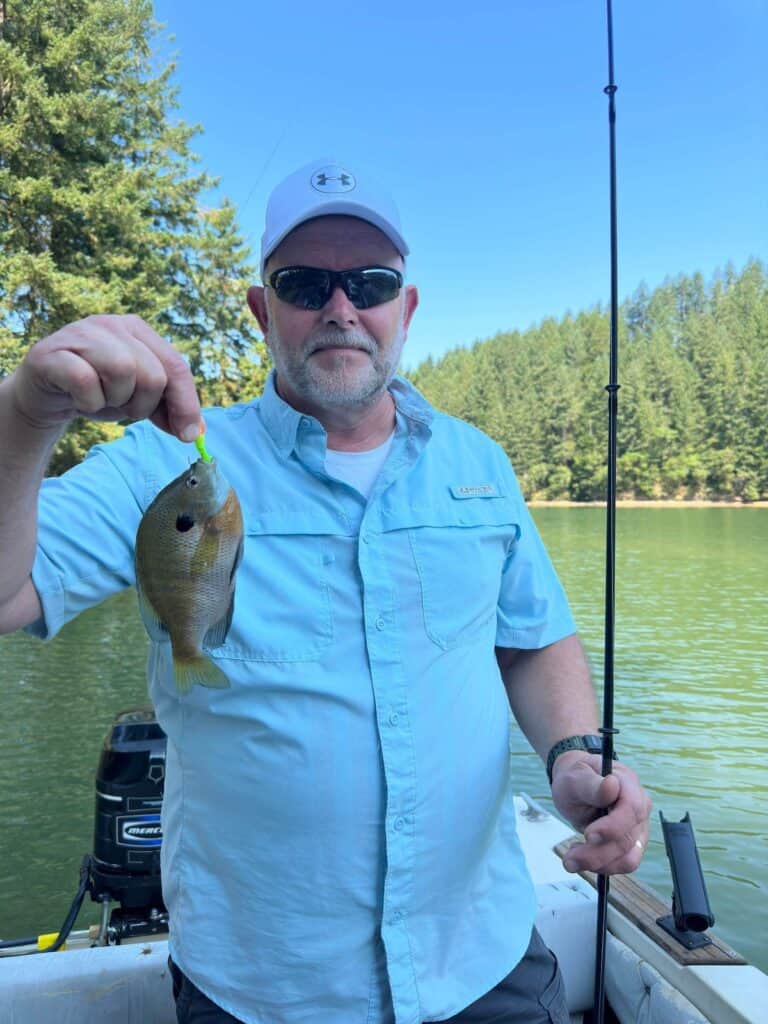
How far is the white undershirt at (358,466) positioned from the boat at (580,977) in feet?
4.60

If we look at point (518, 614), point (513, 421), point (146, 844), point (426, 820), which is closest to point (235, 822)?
point (426, 820)

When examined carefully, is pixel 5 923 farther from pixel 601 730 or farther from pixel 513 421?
pixel 513 421

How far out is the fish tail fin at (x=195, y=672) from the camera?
1.52m

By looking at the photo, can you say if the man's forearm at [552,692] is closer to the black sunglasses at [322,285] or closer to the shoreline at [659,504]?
the black sunglasses at [322,285]

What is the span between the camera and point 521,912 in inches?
77.3

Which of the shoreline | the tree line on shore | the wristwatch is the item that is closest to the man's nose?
the wristwatch

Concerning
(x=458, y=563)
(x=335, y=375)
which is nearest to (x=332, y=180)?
(x=335, y=375)

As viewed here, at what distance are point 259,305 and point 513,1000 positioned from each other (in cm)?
183

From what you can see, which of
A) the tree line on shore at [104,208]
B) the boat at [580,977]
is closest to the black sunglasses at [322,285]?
the boat at [580,977]

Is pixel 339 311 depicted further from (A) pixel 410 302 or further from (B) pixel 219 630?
(B) pixel 219 630

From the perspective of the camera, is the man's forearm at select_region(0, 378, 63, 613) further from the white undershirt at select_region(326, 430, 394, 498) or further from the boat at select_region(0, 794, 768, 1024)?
the boat at select_region(0, 794, 768, 1024)

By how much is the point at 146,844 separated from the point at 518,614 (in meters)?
1.71

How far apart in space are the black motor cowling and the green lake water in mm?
2522

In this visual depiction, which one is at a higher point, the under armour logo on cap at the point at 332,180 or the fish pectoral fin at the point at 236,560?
the under armour logo on cap at the point at 332,180
